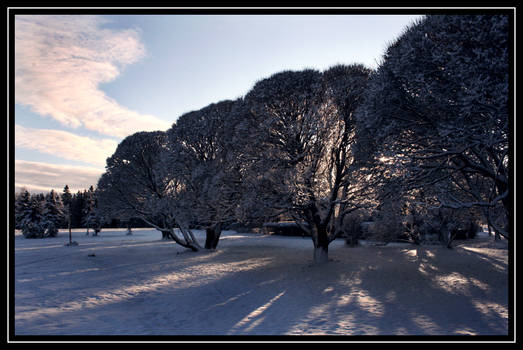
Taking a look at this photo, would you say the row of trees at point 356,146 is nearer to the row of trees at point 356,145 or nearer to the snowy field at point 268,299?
the row of trees at point 356,145

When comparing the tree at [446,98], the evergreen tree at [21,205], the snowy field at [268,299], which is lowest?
the snowy field at [268,299]

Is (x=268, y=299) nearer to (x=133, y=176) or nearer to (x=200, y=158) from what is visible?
(x=200, y=158)

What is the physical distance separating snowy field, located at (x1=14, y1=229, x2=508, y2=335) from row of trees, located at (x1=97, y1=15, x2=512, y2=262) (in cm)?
333

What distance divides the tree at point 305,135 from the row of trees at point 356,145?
0.07 meters

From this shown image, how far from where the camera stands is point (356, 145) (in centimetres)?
1511

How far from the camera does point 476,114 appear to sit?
9961 millimetres

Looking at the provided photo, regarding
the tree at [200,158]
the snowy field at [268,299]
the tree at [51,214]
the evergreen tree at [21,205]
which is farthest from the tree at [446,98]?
the evergreen tree at [21,205]

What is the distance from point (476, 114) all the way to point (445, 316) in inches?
260

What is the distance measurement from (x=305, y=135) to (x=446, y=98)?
7.76 metres

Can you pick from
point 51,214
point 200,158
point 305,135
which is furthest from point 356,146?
point 51,214

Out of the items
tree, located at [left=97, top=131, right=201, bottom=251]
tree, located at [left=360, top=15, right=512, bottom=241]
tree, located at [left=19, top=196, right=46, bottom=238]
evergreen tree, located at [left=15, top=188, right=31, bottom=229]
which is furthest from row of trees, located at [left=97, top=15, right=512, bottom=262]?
evergreen tree, located at [left=15, top=188, right=31, bottom=229]

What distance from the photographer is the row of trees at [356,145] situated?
912cm

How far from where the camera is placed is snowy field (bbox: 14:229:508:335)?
8133 mm

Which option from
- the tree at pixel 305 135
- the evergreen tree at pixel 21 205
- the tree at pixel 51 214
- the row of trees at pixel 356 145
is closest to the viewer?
the row of trees at pixel 356 145
